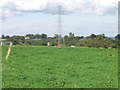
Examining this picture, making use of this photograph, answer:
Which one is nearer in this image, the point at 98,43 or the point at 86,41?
the point at 98,43

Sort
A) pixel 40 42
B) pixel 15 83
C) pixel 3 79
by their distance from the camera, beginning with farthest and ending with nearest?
pixel 40 42 < pixel 3 79 < pixel 15 83

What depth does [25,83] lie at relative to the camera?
286 inches

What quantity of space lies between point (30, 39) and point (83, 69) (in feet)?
61.6

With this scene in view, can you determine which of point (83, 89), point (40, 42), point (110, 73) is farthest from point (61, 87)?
point (40, 42)

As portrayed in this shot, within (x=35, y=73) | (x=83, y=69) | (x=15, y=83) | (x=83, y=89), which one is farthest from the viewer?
(x=83, y=69)

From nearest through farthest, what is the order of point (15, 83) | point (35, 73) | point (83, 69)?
1. point (15, 83)
2. point (35, 73)
3. point (83, 69)

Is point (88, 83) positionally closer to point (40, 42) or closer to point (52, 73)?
point (52, 73)

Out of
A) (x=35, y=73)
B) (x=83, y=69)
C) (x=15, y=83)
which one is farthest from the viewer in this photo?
(x=83, y=69)

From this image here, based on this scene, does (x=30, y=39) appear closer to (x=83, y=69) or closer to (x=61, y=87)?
(x=83, y=69)

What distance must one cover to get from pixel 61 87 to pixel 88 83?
91 cm

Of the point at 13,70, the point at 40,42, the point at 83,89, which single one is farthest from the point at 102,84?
the point at 40,42

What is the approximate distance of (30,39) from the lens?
1114 inches

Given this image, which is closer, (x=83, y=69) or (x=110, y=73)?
(x=110, y=73)

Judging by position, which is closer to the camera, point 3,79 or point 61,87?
point 61,87
